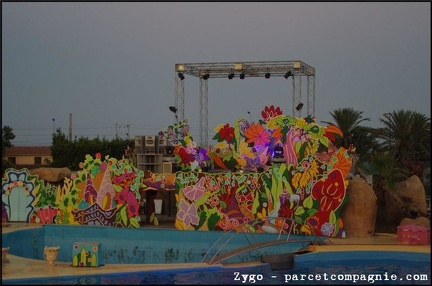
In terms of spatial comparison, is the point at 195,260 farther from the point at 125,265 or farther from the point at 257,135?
the point at 257,135

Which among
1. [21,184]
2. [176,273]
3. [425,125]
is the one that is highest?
[425,125]

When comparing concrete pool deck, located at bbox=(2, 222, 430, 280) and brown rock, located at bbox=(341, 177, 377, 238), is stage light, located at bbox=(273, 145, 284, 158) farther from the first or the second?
concrete pool deck, located at bbox=(2, 222, 430, 280)

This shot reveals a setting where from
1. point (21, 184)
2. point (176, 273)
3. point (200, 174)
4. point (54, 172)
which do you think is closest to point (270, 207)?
point (200, 174)

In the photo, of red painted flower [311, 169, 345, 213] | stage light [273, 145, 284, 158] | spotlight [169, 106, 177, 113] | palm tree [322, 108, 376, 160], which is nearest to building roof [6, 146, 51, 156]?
spotlight [169, 106, 177, 113]

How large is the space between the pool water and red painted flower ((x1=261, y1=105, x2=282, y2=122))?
6.64 metres

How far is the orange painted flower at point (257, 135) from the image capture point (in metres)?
17.9

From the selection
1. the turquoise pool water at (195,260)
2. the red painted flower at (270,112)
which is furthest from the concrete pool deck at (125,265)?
the red painted flower at (270,112)

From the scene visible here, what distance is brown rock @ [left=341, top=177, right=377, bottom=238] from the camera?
15.8 metres

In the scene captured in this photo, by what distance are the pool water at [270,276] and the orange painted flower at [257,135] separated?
5.33 metres

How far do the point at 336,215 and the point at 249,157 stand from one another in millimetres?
3115

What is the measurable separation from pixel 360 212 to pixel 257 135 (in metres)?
3.64

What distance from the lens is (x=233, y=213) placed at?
16312mm

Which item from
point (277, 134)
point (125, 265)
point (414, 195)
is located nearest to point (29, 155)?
point (277, 134)

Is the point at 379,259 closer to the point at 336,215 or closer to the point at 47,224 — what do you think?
the point at 336,215
